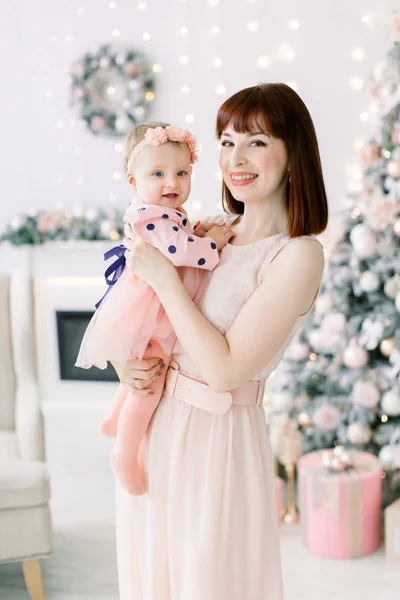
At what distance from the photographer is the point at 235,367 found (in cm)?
146

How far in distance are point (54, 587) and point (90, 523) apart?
2.04 feet

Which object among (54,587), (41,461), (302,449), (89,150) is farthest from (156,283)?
(89,150)

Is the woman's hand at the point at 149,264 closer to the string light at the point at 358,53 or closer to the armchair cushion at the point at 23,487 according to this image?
the armchair cushion at the point at 23,487

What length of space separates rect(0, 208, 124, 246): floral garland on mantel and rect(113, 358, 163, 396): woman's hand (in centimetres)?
349

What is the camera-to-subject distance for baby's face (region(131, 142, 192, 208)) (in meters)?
1.65

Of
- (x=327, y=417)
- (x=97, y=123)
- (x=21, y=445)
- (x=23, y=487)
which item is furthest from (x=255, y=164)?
(x=97, y=123)

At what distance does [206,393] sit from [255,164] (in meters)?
0.48

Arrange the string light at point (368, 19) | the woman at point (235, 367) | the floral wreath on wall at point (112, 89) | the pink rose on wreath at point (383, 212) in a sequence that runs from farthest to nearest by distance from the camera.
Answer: the floral wreath on wall at point (112, 89) → the string light at point (368, 19) → the pink rose on wreath at point (383, 212) → the woman at point (235, 367)

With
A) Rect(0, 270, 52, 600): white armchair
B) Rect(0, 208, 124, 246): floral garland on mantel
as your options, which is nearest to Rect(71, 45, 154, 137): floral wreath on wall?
Rect(0, 208, 124, 246): floral garland on mantel

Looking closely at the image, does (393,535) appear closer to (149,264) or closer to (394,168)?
(394,168)

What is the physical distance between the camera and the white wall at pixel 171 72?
439cm

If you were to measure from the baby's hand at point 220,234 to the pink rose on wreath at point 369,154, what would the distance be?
1.99m

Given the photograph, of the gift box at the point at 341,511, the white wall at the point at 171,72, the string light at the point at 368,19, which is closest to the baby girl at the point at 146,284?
the gift box at the point at 341,511

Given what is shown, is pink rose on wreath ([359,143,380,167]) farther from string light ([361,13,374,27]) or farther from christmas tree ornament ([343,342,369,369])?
string light ([361,13,374,27])
